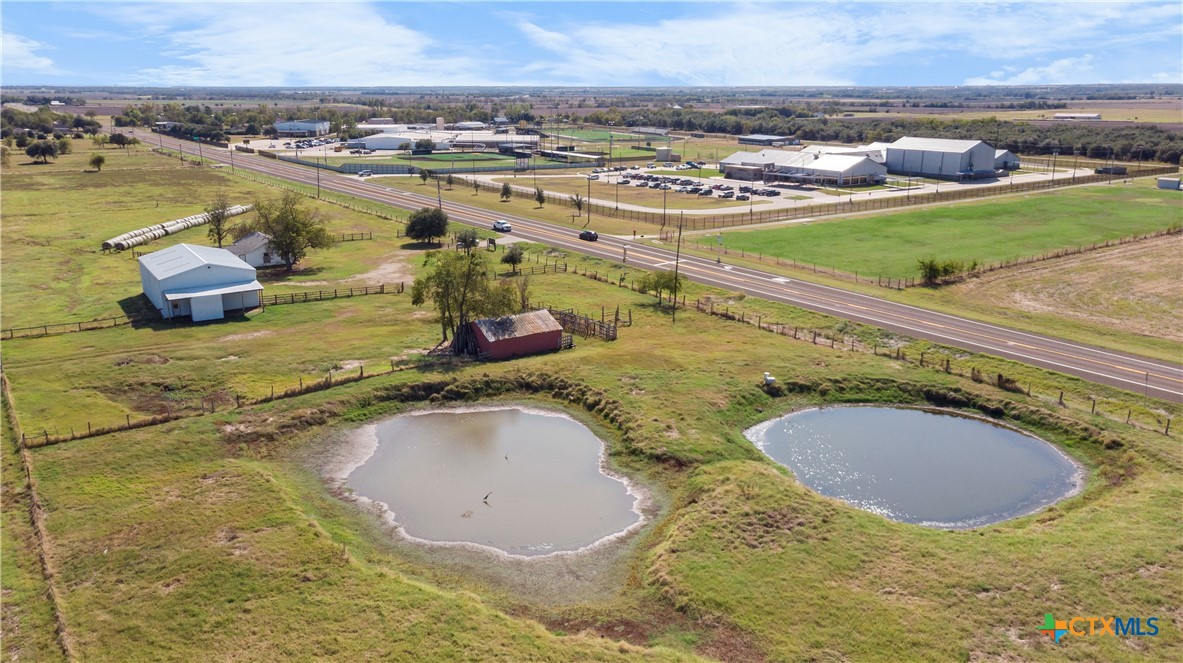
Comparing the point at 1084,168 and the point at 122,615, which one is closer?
the point at 122,615

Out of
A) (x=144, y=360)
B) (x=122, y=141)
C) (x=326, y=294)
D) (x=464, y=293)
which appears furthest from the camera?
(x=122, y=141)

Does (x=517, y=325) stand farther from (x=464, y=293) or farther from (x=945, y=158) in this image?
(x=945, y=158)

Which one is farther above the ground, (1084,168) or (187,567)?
(1084,168)

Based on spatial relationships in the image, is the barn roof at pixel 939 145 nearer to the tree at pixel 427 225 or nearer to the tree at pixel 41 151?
the tree at pixel 427 225

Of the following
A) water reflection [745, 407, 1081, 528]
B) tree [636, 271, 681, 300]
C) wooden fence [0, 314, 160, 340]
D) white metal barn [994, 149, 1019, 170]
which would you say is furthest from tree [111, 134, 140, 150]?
water reflection [745, 407, 1081, 528]

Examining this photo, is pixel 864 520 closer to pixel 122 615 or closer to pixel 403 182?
pixel 122 615

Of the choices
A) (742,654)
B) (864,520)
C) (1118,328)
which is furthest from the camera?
(1118,328)

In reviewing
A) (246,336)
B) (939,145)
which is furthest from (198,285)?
(939,145)

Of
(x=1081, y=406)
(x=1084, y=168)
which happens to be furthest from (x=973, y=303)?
(x=1084, y=168)
